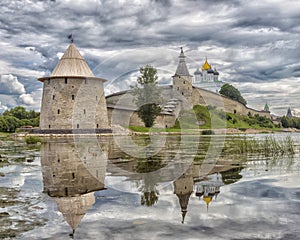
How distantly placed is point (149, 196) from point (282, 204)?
1863 millimetres

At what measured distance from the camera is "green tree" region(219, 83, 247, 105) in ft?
288

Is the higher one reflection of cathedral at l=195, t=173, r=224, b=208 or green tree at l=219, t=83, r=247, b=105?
green tree at l=219, t=83, r=247, b=105

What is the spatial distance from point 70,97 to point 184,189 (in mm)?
30184

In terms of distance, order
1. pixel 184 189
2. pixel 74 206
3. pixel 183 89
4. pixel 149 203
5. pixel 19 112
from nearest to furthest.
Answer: pixel 74 206 < pixel 149 203 < pixel 184 189 < pixel 19 112 < pixel 183 89

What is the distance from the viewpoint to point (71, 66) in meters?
35.0

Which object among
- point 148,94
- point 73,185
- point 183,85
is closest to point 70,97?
point 148,94

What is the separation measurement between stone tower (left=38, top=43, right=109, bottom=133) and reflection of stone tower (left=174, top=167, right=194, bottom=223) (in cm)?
2760

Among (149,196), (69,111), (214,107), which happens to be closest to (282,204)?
(149,196)

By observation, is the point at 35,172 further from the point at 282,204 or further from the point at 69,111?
the point at 69,111

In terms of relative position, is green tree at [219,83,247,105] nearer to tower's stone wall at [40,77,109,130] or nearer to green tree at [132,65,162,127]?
green tree at [132,65,162,127]

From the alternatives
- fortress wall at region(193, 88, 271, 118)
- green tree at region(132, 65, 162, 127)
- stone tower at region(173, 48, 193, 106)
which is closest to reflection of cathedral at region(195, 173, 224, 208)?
green tree at region(132, 65, 162, 127)

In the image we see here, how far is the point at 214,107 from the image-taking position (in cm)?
7206

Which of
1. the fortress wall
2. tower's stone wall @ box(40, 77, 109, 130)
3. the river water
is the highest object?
the fortress wall

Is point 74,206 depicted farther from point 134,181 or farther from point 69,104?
point 69,104
